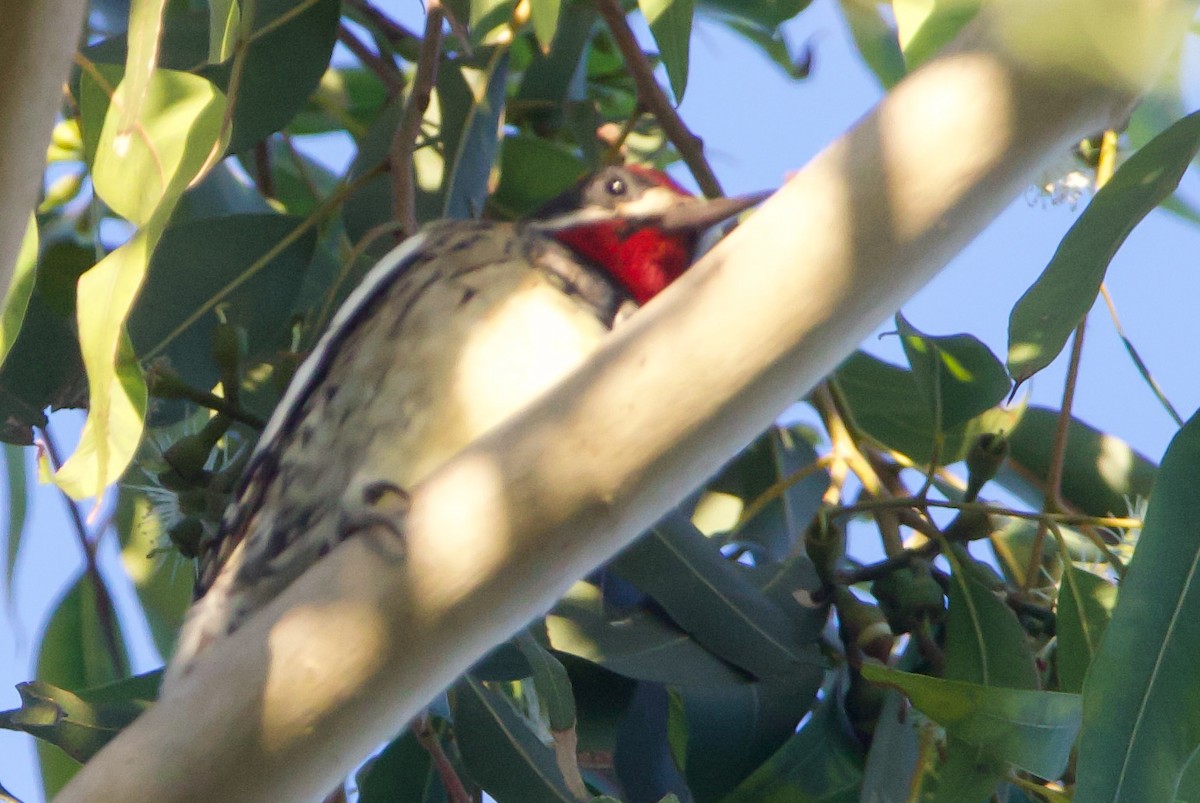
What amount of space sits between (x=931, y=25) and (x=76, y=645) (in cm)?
147

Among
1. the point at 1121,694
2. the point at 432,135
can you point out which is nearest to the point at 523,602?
the point at 1121,694

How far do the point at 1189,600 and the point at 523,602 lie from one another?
61 cm

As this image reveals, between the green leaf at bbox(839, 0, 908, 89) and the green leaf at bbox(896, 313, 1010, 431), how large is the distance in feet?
0.97

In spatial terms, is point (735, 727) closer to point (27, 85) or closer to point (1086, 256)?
point (1086, 256)

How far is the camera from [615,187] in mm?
1888

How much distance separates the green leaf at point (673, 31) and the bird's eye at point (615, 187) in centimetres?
39

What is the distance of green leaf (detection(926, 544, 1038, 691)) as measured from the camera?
5.04ft

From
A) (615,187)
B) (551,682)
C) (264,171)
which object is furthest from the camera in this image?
(264,171)

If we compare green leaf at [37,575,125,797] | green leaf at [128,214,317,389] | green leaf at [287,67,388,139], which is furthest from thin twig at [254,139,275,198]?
green leaf at [37,575,125,797]

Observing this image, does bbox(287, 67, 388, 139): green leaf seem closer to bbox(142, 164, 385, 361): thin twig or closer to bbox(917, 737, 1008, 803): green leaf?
bbox(142, 164, 385, 361): thin twig

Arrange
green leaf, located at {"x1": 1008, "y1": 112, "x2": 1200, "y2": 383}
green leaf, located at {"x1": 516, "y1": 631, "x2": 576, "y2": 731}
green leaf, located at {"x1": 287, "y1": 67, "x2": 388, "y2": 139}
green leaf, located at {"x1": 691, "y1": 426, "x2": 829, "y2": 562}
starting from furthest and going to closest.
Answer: green leaf, located at {"x1": 287, "y1": 67, "x2": 388, "y2": 139}, green leaf, located at {"x1": 691, "y1": 426, "x2": 829, "y2": 562}, green leaf, located at {"x1": 516, "y1": 631, "x2": 576, "y2": 731}, green leaf, located at {"x1": 1008, "y1": 112, "x2": 1200, "y2": 383}

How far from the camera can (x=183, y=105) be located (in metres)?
1.19

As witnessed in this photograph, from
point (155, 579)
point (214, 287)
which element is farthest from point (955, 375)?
point (155, 579)

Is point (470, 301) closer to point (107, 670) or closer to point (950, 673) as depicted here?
point (950, 673)
